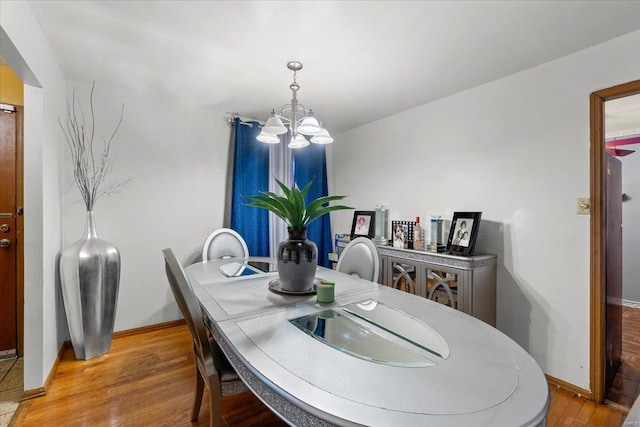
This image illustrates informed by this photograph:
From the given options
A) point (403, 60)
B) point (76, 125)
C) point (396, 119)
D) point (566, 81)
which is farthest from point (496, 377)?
point (76, 125)

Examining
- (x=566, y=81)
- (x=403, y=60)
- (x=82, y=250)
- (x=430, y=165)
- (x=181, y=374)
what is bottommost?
(x=181, y=374)

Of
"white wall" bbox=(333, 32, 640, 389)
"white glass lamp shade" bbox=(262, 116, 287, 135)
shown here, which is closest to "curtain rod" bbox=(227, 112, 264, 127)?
"white glass lamp shade" bbox=(262, 116, 287, 135)

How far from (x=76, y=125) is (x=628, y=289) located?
6.64 meters

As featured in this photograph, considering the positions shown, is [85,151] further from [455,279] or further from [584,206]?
[584,206]

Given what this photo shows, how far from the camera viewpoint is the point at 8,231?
242cm

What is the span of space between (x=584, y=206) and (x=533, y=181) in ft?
1.16

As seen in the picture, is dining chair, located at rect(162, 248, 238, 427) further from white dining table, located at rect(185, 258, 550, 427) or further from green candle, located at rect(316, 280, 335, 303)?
green candle, located at rect(316, 280, 335, 303)

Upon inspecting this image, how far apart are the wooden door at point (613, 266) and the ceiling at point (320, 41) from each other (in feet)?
3.11

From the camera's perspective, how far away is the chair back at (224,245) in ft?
9.60

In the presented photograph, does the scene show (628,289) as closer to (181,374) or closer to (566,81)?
(566,81)

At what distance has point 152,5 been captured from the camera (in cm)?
161

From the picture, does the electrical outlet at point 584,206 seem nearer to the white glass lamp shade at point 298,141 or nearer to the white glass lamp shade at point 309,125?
the white glass lamp shade at point 309,125

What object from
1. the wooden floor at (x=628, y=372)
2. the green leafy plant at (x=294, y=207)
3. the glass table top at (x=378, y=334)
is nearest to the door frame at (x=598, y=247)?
the wooden floor at (x=628, y=372)

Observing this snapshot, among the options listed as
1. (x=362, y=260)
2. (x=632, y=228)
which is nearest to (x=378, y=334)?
(x=362, y=260)
